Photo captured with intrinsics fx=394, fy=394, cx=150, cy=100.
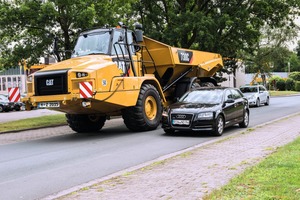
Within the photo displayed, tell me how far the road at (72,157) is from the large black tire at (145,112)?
299 millimetres

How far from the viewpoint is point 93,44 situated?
1339cm

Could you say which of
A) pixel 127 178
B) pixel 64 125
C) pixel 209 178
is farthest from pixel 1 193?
pixel 64 125

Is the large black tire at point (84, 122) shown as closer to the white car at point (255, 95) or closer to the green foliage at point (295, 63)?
the white car at point (255, 95)

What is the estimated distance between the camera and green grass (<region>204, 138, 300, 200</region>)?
16.9 feet

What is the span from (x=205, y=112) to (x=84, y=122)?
15.9ft

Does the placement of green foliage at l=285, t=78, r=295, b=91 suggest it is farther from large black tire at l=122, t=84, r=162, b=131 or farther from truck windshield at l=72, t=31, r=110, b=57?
truck windshield at l=72, t=31, r=110, b=57

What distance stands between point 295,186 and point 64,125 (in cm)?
1396

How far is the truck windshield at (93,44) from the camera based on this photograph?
13.1 m

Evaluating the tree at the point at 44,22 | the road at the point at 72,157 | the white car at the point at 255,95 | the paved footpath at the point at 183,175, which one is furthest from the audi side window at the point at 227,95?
the white car at the point at 255,95

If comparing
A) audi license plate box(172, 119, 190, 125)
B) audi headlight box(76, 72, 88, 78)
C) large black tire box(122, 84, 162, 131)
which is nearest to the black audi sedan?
audi license plate box(172, 119, 190, 125)

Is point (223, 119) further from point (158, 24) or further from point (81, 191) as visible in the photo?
point (158, 24)

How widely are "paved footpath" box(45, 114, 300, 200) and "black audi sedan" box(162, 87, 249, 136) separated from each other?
1.70 metres

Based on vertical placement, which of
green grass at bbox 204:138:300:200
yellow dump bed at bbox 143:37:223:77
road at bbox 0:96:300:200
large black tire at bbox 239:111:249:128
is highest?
yellow dump bed at bbox 143:37:223:77

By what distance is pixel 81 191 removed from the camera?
19.5 feet
